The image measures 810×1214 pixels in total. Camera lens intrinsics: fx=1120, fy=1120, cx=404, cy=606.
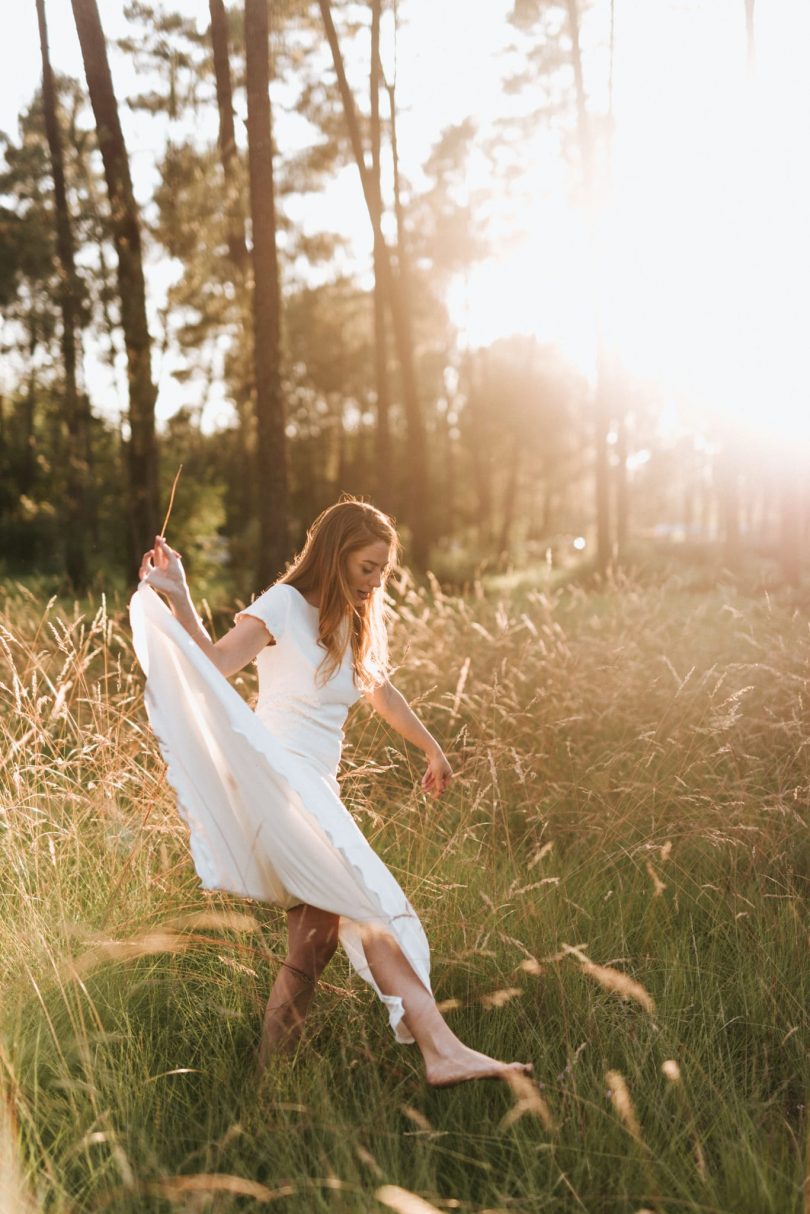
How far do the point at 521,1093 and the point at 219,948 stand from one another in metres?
1.28

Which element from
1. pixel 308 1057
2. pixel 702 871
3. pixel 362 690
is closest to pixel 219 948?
pixel 308 1057

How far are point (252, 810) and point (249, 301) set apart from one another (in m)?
11.4

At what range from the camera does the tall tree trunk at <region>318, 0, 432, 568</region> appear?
1647 cm

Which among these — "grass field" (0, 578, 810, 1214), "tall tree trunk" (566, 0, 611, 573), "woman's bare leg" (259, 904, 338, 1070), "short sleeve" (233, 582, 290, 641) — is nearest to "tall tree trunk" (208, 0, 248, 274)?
"tall tree trunk" (566, 0, 611, 573)

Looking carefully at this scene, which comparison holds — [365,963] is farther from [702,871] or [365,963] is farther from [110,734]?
[702,871]

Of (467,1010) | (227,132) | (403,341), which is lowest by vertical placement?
(467,1010)

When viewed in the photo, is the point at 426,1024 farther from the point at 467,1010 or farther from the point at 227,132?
the point at 227,132

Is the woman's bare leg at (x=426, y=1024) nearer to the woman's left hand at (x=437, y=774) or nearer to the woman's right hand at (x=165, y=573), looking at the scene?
the woman's left hand at (x=437, y=774)

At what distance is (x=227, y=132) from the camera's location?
48.1 feet

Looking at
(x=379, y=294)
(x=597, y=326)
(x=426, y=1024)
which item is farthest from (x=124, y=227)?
(x=426, y=1024)

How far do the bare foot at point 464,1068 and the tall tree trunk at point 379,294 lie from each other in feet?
50.2

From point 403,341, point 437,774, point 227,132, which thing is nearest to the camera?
point 437,774

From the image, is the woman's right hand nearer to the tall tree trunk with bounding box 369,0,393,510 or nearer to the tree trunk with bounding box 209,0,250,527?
the tree trunk with bounding box 209,0,250,527

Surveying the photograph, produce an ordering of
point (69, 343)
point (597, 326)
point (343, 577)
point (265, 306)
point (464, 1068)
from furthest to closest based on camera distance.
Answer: point (597, 326), point (69, 343), point (265, 306), point (343, 577), point (464, 1068)
